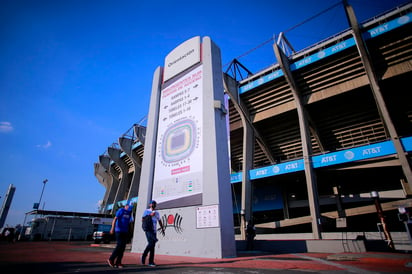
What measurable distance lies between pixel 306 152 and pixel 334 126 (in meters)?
4.89

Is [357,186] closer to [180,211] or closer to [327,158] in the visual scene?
[327,158]

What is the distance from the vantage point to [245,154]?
19656 millimetres

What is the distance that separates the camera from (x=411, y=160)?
12.9 metres

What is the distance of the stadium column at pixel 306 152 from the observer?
14875 mm

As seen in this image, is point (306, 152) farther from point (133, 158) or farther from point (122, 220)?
point (133, 158)

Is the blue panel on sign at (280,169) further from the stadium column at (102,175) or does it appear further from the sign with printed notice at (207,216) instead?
the stadium column at (102,175)

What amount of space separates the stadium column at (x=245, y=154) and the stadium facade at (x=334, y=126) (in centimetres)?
10

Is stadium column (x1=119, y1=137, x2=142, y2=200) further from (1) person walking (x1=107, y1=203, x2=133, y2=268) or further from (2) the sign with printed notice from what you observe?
(1) person walking (x1=107, y1=203, x2=133, y2=268)

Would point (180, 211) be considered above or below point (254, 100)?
below

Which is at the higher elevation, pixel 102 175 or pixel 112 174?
pixel 102 175

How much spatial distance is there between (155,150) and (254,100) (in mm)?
13068

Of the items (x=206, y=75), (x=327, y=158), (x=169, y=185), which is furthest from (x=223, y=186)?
(x=327, y=158)

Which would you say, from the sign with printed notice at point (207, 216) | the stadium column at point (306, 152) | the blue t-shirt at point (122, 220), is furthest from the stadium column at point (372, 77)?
the blue t-shirt at point (122, 220)

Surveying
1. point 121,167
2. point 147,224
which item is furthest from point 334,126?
point 121,167
